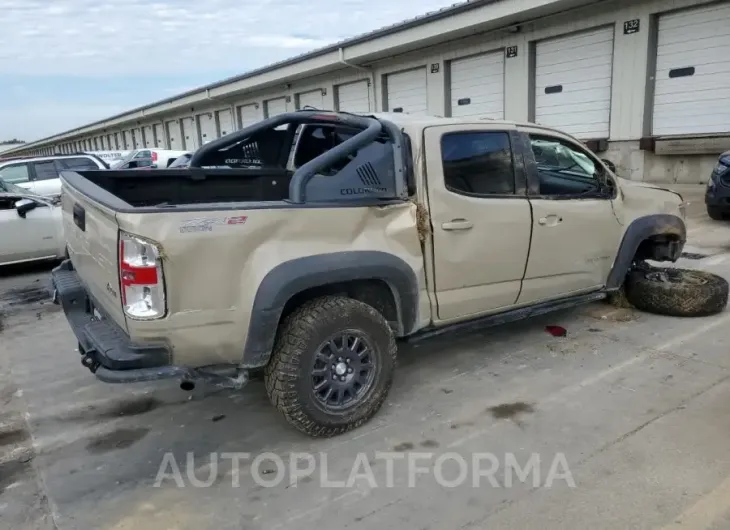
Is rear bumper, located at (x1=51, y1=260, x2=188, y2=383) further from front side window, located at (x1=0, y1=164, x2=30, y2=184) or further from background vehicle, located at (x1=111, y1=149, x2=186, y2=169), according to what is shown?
background vehicle, located at (x1=111, y1=149, x2=186, y2=169)

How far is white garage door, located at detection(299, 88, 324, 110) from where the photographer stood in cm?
2483

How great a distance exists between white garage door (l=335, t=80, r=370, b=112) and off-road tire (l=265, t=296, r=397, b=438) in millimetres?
19806

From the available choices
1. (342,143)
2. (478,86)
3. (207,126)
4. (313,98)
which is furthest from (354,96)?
(342,143)

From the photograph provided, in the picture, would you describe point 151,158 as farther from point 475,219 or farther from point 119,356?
point 119,356

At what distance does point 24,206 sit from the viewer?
804 centimetres

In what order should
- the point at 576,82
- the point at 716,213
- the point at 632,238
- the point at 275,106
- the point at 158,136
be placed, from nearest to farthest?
the point at 632,238, the point at 716,213, the point at 576,82, the point at 275,106, the point at 158,136

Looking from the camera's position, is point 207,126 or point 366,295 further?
point 207,126

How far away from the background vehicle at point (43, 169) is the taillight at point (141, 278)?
11505 millimetres

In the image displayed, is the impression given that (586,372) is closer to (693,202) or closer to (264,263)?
(264,263)

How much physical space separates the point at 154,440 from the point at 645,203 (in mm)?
4345

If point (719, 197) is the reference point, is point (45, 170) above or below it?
above

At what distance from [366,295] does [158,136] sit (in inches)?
1823

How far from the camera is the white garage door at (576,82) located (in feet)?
47.8

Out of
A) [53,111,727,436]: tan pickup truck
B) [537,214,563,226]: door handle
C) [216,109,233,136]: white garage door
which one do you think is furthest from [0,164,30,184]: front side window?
[216,109,233,136]: white garage door
